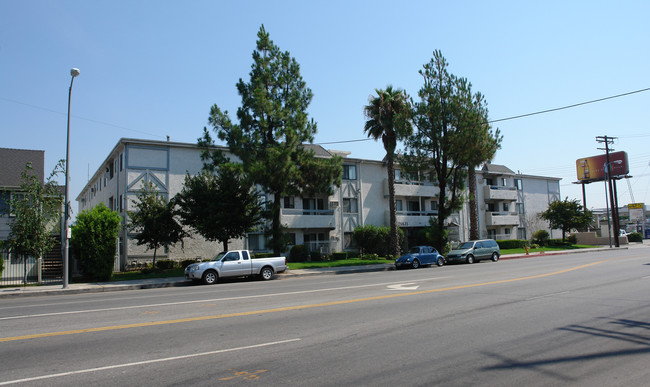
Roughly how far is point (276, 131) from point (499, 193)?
3483 cm

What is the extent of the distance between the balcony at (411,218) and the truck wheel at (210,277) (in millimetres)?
23593

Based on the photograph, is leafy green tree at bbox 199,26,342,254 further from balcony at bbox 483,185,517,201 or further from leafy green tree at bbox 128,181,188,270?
balcony at bbox 483,185,517,201

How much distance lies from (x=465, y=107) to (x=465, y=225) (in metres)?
18.9

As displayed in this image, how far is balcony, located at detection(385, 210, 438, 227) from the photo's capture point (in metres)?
41.2

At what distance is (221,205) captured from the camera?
24250 mm

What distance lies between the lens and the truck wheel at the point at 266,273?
71.1 feet

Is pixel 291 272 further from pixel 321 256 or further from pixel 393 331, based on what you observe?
pixel 393 331

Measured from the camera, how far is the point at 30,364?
6277 mm

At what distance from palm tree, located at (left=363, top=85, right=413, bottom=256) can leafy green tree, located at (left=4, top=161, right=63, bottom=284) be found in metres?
21.4

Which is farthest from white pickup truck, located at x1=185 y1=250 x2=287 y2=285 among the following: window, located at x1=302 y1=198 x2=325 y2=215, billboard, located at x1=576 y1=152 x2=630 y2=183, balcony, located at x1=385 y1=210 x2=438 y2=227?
billboard, located at x1=576 y1=152 x2=630 y2=183

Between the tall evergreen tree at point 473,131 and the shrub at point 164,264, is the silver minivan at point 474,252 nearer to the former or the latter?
the tall evergreen tree at point 473,131

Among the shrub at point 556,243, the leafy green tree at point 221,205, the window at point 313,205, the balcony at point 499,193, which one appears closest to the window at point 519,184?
the balcony at point 499,193

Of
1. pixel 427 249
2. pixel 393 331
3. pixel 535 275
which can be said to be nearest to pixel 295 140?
pixel 427 249

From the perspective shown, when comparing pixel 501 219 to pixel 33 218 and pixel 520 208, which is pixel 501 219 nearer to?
pixel 520 208
